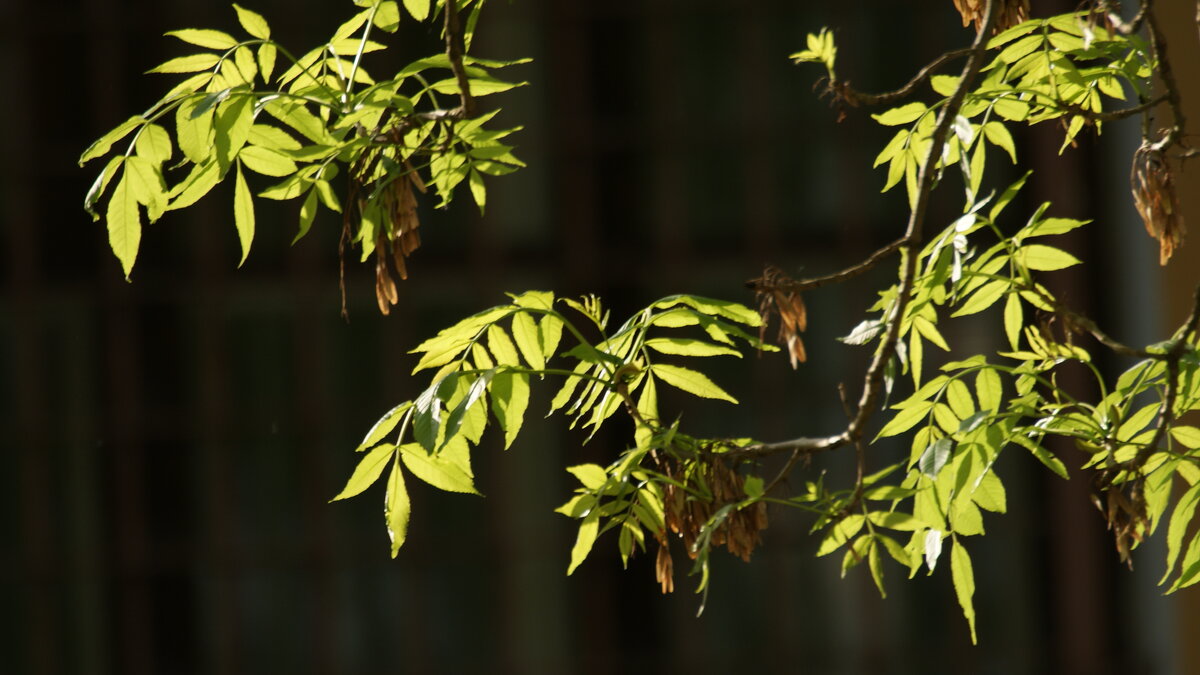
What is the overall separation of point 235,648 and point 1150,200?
2456mm

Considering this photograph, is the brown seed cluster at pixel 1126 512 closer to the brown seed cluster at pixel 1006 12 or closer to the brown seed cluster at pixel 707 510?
the brown seed cluster at pixel 707 510

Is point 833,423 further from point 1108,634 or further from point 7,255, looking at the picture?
point 7,255

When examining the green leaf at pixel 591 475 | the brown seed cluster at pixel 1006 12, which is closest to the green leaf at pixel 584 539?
the green leaf at pixel 591 475

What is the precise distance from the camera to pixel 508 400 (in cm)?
112

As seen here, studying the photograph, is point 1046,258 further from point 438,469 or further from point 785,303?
point 438,469

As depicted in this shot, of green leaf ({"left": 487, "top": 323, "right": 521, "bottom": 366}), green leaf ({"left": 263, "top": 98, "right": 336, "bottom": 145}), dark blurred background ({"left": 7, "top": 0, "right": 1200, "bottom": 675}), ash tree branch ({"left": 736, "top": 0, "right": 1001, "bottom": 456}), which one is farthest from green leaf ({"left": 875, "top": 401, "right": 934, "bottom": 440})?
dark blurred background ({"left": 7, "top": 0, "right": 1200, "bottom": 675})

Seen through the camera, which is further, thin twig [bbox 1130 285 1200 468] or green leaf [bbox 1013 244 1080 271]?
green leaf [bbox 1013 244 1080 271]

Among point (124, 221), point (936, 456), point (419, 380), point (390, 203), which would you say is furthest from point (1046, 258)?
point (419, 380)

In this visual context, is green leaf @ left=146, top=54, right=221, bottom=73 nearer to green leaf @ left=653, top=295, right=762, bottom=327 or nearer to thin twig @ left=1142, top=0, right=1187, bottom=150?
green leaf @ left=653, top=295, right=762, bottom=327

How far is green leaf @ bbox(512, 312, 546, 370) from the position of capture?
47.3 inches

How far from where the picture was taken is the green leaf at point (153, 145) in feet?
3.68

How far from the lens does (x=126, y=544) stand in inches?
117

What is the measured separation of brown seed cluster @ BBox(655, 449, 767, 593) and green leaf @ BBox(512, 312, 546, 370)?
0.16 metres

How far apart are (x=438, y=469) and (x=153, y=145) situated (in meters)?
0.38
